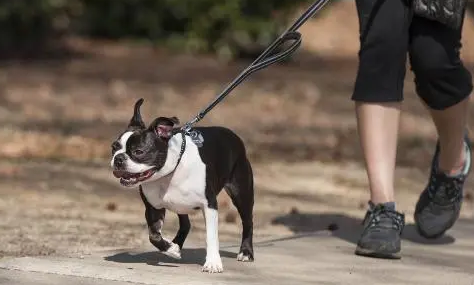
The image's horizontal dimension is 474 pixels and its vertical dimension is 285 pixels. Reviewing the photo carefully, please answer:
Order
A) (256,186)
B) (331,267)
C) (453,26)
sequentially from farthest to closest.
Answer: (256,186) → (453,26) → (331,267)

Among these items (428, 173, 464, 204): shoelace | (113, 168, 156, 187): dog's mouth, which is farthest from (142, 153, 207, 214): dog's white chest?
(428, 173, 464, 204): shoelace

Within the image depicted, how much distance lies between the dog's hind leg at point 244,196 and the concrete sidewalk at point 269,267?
7cm

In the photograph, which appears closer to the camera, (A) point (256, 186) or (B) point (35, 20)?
(A) point (256, 186)

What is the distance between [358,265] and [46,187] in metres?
2.78

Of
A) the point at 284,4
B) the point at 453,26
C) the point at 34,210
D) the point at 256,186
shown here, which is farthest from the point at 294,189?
the point at 284,4

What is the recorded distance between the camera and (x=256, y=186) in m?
8.91

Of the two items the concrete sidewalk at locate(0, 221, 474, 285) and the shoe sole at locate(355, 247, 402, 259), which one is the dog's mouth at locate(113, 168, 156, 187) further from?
the shoe sole at locate(355, 247, 402, 259)

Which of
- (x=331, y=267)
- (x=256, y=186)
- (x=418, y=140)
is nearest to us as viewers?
(x=331, y=267)

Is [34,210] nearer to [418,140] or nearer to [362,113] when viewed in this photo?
[362,113]

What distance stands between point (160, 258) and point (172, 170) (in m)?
0.68

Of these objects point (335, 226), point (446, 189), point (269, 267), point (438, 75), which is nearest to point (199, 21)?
point (335, 226)

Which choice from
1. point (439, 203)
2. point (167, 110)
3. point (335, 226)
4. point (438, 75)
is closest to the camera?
point (438, 75)

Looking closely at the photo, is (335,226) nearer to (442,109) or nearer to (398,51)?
(442,109)

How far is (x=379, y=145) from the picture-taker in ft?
21.0
